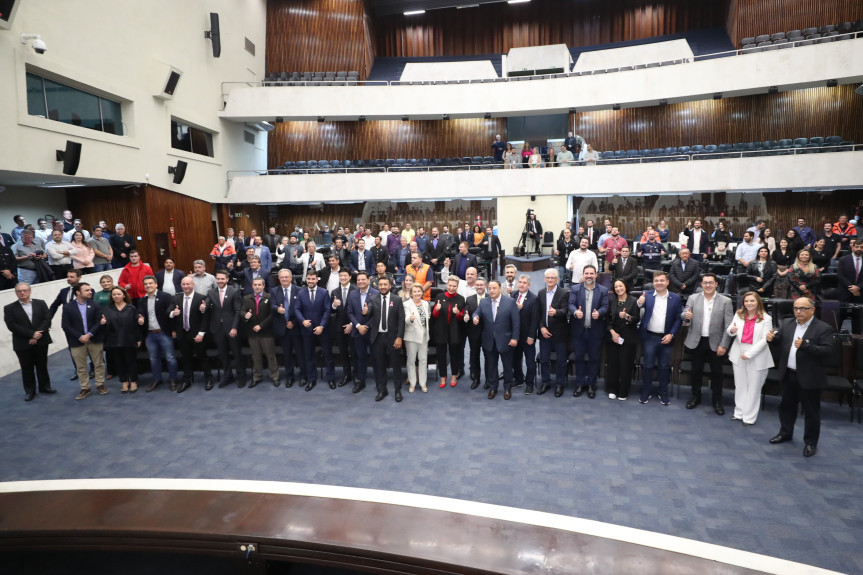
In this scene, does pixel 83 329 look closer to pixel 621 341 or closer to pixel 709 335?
pixel 621 341

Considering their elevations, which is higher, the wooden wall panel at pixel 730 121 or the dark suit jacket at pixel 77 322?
the wooden wall panel at pixel 730 121

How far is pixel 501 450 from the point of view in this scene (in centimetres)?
490

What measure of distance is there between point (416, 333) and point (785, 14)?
19764 millimetres

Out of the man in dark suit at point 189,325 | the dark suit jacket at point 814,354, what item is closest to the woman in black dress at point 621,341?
the dark suit jacket at point 814,354

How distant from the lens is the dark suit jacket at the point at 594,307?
6.04 meters

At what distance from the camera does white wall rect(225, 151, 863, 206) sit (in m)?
14.4

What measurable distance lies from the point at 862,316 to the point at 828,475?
337 centimetres

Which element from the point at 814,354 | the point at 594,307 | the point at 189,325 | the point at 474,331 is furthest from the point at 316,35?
the point at 814,354

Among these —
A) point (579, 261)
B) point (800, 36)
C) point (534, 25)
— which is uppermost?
point (534, 25)

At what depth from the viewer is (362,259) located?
10711 millimetres

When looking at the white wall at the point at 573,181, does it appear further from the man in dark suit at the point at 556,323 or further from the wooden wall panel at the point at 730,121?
the man in dark suit at the point at 556,323

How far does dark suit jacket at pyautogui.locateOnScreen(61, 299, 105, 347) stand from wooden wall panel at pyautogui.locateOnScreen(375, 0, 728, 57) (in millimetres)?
20441

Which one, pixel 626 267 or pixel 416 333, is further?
pixel 626 267

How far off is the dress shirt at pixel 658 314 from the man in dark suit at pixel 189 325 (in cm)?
581
